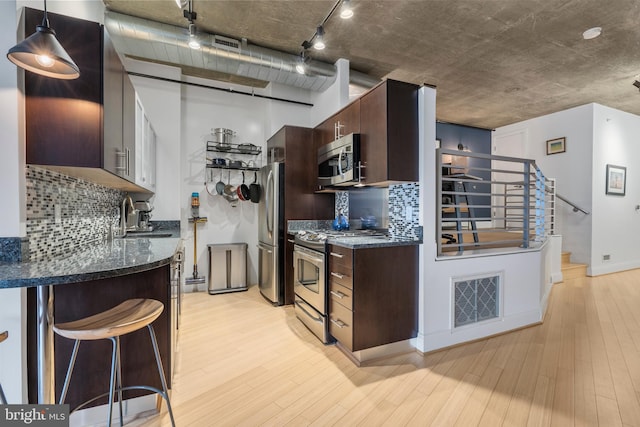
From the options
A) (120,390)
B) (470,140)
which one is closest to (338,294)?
(120,390)

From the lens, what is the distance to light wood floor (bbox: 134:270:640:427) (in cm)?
169

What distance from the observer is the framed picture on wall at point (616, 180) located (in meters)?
5.30

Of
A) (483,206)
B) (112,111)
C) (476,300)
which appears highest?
(112,111)

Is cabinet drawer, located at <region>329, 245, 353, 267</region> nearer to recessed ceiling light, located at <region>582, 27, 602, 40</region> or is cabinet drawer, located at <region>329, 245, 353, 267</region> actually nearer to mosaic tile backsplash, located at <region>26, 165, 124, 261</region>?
mosaic tile backsplash, located at <region>26, 165, 124, 261</region>

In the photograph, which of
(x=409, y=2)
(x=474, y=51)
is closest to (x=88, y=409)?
(x=409, y=2)

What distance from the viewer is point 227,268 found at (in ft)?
13.7

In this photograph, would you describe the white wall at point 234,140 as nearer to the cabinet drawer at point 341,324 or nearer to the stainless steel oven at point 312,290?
the stainless steel oven at point 312,290

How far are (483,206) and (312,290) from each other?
1.80m

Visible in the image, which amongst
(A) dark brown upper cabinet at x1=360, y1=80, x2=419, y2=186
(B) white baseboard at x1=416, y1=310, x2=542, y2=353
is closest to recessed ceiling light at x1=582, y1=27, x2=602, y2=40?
(A) dark brown upper cabinet at x1=360, y1=80, x2=419, y2=186

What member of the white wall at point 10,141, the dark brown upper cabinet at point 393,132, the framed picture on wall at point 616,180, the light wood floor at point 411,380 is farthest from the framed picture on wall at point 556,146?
the white wall at point 10,141

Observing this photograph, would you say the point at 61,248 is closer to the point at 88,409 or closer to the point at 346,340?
the point at 88,409

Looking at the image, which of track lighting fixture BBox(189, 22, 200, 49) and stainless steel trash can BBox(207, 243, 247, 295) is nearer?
track lighting fixture BBox(189, 22, 200, 49)

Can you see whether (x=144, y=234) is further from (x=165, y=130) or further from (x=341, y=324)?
(x=341, y=324)

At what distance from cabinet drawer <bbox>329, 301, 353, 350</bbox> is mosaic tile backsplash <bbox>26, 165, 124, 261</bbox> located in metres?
A: 1.96
